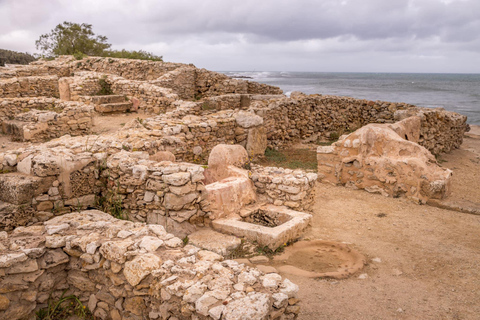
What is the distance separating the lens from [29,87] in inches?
510

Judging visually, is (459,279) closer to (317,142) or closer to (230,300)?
(230,300)

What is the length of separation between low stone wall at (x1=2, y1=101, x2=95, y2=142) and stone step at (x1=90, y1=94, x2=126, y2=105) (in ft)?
7.71

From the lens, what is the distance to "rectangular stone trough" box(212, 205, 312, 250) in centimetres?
511

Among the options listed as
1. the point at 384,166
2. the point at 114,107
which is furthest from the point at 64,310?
the point at 114,107

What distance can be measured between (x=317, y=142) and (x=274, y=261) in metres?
8.97

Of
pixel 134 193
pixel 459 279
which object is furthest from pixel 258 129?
pixel 459 279

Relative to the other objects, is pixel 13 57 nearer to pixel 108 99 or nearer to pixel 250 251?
pixel 108 99

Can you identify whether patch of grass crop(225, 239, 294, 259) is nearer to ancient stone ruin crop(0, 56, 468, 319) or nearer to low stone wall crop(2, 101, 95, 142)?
ancient stone ruin crop(0, 56, 468, 319)

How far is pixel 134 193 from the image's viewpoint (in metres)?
5.26

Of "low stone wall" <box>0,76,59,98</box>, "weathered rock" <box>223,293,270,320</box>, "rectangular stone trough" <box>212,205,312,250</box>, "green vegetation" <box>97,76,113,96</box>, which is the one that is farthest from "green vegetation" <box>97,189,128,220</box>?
"green vegetation" <box>97,76,113,96</box>

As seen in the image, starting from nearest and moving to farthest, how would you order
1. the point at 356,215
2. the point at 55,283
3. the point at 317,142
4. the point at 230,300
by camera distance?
the point at 230,300 < the point at 55,283 < the point at 356,215 < the point at 317,142

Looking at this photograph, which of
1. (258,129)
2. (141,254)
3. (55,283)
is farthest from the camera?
(258,129)

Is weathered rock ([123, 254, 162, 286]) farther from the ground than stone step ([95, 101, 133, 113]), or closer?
closer

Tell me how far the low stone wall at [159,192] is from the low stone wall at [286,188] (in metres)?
1.36
